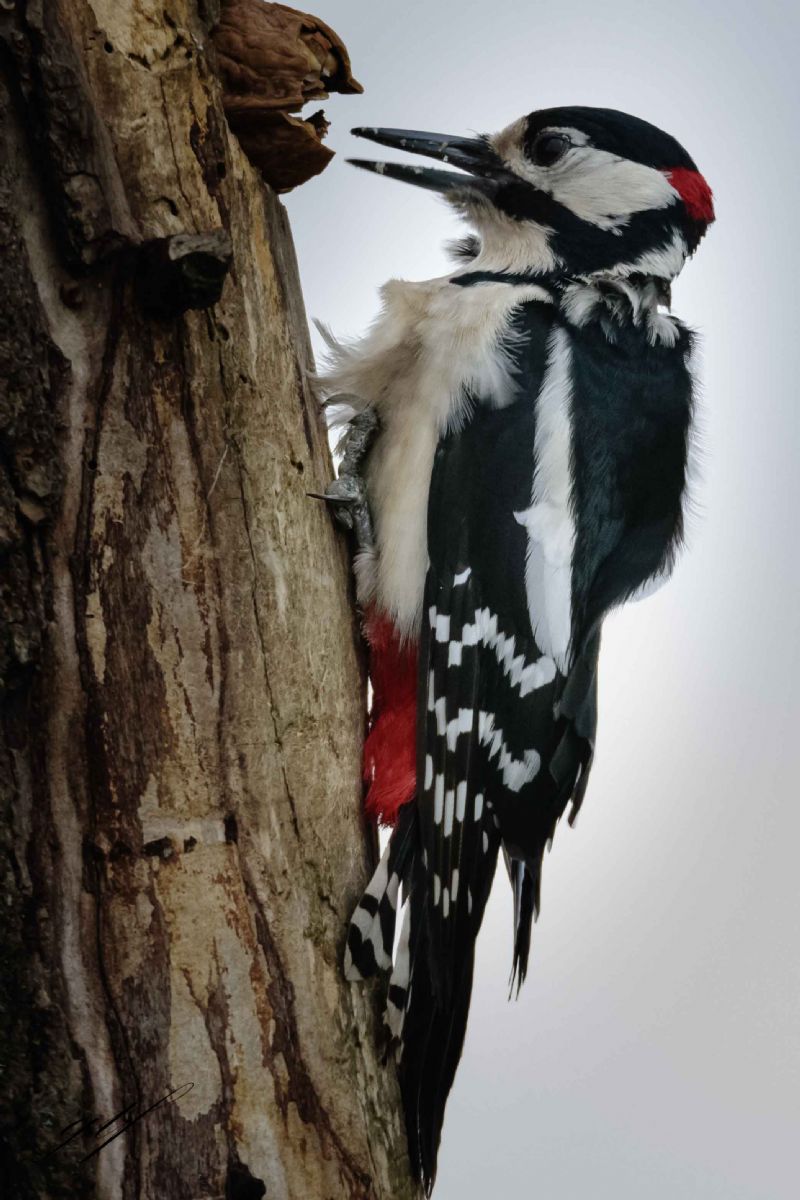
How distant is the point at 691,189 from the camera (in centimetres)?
204

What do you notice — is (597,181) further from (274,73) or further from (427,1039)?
(427,1039)

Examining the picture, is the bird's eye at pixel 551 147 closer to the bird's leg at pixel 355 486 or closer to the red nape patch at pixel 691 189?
the red nape patch at pixel 691 189

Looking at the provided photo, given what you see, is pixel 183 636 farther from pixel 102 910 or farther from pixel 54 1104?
pixel 54 1104

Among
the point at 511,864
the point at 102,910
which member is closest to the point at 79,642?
the point at 102,910

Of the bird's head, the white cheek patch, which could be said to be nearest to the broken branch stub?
the bird's head

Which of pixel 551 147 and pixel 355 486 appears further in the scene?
pixel 551 147

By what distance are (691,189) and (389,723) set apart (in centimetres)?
110

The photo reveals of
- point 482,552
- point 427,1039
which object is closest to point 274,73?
point 482,552

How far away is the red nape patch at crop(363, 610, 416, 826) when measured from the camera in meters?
1.57
